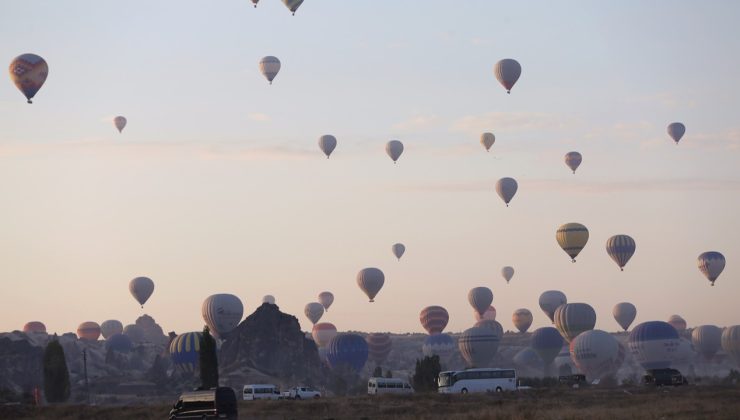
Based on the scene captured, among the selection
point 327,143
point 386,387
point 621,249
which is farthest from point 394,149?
point 386,387

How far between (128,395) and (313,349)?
30292 millimetres

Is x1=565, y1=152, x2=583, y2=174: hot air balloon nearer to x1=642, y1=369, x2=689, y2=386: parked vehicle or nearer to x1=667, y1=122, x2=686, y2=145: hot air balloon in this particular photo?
x1=667, y1=122, x2=686, y2=145: hot air balloon

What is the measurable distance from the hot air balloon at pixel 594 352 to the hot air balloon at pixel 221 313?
53084mm

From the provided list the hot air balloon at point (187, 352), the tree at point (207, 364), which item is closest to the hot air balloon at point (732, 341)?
the hot air balloon at point (187, 352)

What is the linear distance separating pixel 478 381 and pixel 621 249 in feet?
209

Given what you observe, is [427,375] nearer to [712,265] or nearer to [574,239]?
[574,239]

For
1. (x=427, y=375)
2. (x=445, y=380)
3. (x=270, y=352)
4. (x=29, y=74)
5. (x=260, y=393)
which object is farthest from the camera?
(x=270, y=352)

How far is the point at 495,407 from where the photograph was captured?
84312 millimetres

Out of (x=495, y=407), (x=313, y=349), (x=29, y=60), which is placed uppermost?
(x=29, y=60)

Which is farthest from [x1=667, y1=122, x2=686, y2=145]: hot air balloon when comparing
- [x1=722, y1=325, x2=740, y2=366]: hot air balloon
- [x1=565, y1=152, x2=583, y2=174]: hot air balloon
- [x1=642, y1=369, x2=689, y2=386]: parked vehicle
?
[x1=642, y1=369, x2=689, y2=386]: parked vehicle

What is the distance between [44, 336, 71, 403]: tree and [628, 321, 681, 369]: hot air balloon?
7921cm

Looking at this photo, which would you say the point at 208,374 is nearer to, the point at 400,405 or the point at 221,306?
the point at 400,405

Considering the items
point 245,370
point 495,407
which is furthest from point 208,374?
point 245,370

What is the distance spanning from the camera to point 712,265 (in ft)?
597
